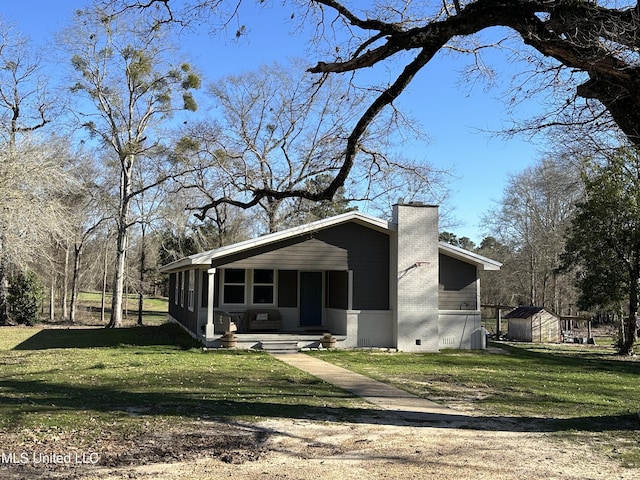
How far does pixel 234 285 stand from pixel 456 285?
747cm

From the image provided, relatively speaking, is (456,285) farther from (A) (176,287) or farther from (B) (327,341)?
(A) (176,287)

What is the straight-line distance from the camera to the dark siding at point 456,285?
1903 cm

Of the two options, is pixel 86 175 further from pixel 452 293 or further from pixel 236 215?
pixel 452 293

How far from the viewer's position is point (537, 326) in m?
31.3

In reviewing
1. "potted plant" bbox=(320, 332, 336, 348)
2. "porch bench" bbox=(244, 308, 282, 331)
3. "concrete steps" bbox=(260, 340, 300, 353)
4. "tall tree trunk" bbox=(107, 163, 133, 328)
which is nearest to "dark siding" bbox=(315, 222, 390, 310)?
"potted plant" bbox=(320, 332, 336, 348)

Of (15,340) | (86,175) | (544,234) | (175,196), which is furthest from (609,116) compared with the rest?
(544,234)

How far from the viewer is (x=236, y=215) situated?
37.5 m

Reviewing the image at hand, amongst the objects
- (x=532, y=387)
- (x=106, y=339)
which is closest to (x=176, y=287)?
(x=106, y=339)

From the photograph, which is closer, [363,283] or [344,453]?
[344,453]

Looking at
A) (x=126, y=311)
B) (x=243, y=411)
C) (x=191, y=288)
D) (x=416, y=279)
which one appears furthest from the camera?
(x=126, y=311)

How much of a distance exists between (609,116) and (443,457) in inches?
201

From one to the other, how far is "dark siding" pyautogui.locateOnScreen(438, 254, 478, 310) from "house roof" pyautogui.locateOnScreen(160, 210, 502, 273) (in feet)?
0.93

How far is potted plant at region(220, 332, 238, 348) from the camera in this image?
1684 cm

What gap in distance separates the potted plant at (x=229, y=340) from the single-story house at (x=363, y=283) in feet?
0.72
